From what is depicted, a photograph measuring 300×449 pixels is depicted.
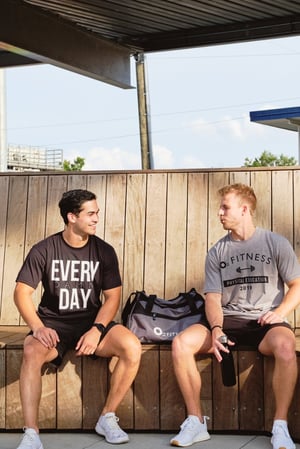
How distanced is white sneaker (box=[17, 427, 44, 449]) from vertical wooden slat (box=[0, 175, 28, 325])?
1646 millimetres

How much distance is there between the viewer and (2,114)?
2189cm

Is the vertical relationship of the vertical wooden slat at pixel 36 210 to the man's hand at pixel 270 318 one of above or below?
A: above

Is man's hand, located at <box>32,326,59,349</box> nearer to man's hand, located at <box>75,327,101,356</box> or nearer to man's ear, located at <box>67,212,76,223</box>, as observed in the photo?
man's hand, located at <box>75,327,101,356</box>

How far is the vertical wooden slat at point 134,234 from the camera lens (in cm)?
578

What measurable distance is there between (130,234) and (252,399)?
163 cm

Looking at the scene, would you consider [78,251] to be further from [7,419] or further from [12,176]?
[12,176]

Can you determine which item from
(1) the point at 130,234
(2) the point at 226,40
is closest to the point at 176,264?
(1) the point at 130,234

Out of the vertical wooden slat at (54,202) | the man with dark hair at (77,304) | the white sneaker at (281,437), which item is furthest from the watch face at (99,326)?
the vertical wooden slat at (54,202)

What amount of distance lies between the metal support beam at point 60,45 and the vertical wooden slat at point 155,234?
15.5 feet

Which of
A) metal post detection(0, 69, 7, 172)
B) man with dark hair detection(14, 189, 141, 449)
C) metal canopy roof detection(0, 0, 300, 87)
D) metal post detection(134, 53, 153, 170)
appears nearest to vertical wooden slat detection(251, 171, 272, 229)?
man with dark hair detection(14, 189, 141, 449)

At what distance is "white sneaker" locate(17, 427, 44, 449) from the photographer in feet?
13.8

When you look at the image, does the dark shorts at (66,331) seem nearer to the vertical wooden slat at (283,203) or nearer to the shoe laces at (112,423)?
the shoe laces at (112,423)

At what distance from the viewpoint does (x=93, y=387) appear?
471 cm

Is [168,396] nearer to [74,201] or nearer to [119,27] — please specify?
[74,201]
